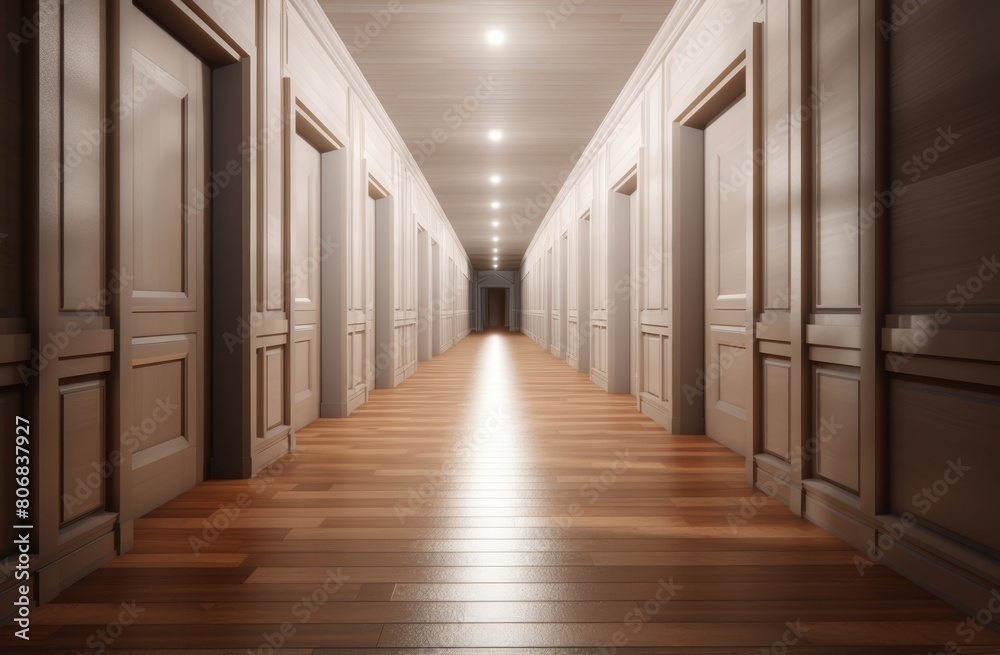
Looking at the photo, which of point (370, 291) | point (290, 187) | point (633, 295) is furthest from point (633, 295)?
point (290, 187)

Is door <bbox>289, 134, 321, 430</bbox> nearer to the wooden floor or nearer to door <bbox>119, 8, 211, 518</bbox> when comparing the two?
the wooden floor

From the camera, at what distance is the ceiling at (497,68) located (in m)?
4.55

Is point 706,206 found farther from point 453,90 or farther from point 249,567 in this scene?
point 249,567

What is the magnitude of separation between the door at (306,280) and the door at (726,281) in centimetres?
317

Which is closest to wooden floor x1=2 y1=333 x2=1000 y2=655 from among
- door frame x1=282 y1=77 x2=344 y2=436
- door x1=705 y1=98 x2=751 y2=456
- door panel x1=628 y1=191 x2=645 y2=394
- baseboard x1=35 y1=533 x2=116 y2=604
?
baseboard x1=35 y1=533 x2=116 y2=604

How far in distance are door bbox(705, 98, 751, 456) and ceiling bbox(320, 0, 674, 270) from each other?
3.71 feet

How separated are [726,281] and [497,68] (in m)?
2.82

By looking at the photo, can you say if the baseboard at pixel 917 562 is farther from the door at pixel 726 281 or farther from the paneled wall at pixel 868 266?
the door at pixel 726 281

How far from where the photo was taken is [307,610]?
6.41 feet

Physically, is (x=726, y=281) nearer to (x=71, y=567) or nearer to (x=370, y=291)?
(x=71, y=567)

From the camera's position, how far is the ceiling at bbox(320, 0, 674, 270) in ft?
14.9

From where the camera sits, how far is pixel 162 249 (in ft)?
9.86

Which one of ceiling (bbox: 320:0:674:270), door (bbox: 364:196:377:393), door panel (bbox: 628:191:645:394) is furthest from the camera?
door (bbox: 364:196:377:393)

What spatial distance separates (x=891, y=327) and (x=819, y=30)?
1.43 metres
